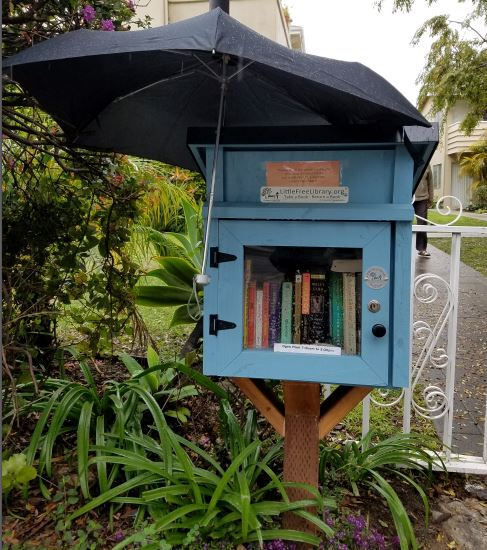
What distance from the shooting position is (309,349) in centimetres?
169

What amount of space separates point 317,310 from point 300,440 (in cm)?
60

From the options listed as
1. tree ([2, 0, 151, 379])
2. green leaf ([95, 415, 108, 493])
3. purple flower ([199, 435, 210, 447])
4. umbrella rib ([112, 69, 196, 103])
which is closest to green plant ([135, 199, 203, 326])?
tree ([2, 0, 151, 379])

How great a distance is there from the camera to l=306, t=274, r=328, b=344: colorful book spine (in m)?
1.74

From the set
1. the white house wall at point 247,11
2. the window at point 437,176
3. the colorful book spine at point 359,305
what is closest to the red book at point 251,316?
the colorful book spine at point 359,305

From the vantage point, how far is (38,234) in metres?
2.64

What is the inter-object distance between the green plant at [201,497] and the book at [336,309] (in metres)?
0.65

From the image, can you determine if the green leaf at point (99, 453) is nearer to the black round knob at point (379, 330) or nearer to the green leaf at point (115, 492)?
the green leaf at point (115, 492)

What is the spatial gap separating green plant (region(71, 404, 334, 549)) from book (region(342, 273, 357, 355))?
0.67 meters

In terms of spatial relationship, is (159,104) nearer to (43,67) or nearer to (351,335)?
(43,67)

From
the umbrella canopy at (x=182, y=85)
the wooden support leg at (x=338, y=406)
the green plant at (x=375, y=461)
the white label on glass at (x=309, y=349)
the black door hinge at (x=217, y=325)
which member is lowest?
the green plant at (x=375, y=461)

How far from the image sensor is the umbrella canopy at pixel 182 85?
1.32 metres

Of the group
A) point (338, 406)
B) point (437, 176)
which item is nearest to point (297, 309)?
point (338, 406)

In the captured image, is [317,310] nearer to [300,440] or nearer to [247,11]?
[300,440]

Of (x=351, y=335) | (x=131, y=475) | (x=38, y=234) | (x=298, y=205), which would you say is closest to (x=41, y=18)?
(x=38, y=234)
